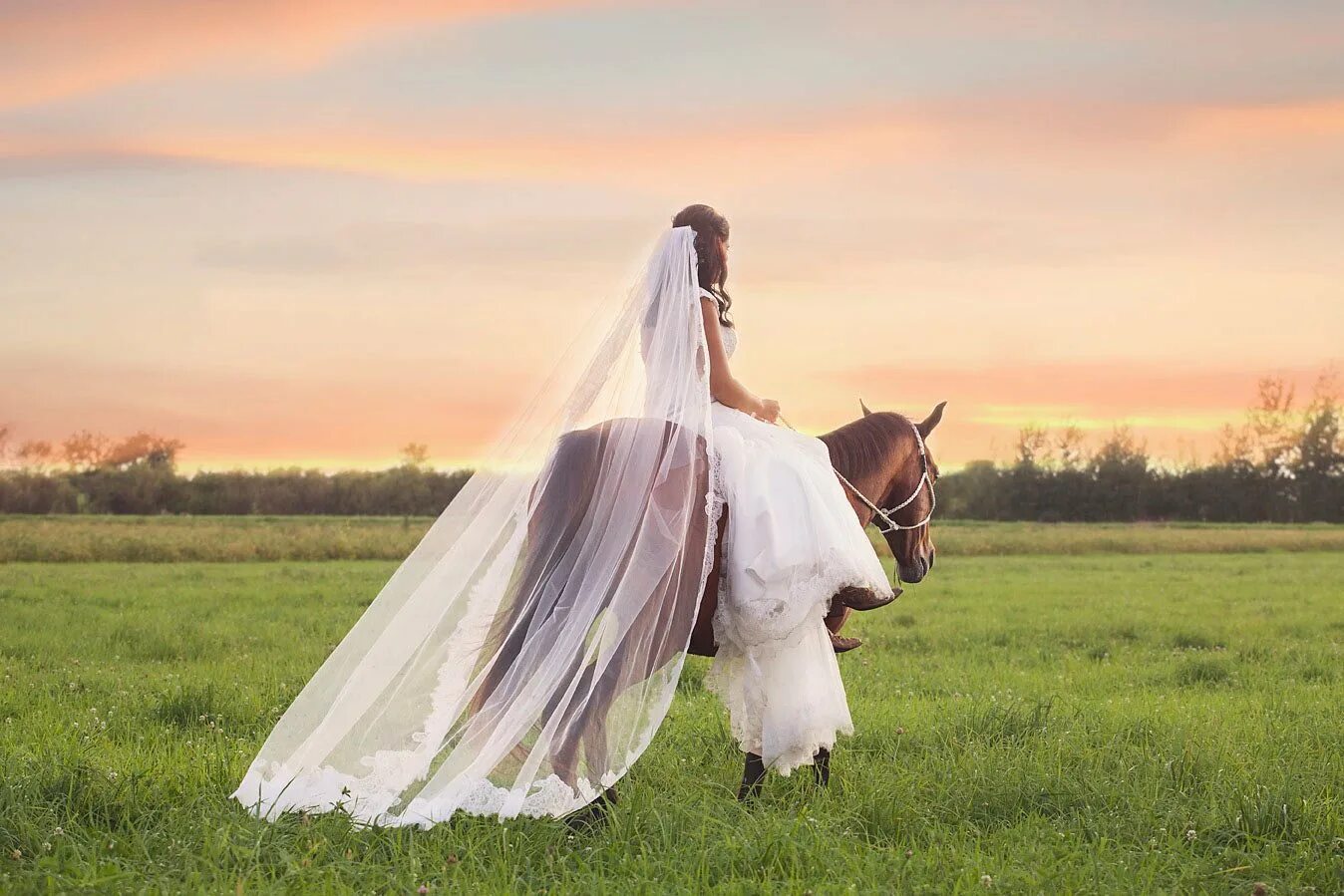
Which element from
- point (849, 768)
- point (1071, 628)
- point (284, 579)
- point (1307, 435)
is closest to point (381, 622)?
point (849, 768)

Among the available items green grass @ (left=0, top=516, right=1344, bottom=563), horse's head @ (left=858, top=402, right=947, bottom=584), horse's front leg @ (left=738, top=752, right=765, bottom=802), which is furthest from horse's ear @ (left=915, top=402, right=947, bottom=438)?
green grass @ (left=0, top=516, right=1344, bottom=563)

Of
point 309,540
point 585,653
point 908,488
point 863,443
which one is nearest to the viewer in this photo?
point 585,653

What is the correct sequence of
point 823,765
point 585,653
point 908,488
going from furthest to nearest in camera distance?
point 908,488 < point 823,765 < point 585,653

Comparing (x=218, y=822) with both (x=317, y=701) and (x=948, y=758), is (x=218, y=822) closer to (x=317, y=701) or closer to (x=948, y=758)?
(x=317, y=701)

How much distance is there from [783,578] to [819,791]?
1.41 metres

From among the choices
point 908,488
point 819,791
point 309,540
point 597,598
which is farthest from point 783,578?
point 309,540

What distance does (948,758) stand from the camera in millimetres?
7004

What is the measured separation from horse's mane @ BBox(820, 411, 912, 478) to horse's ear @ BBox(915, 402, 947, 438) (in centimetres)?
14

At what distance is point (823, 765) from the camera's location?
6398 millimetres

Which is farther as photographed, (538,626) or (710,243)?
(710,243)

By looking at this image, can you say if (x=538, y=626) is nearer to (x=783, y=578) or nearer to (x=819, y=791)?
(x=783, y=578)

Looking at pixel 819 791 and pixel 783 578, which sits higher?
pixel 783 578

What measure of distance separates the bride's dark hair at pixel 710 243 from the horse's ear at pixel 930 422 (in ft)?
5.60

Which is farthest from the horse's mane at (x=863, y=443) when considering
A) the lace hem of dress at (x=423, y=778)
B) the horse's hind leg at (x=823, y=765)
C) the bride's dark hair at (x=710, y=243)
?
the horse's hind leg at (x=823, y=765)
